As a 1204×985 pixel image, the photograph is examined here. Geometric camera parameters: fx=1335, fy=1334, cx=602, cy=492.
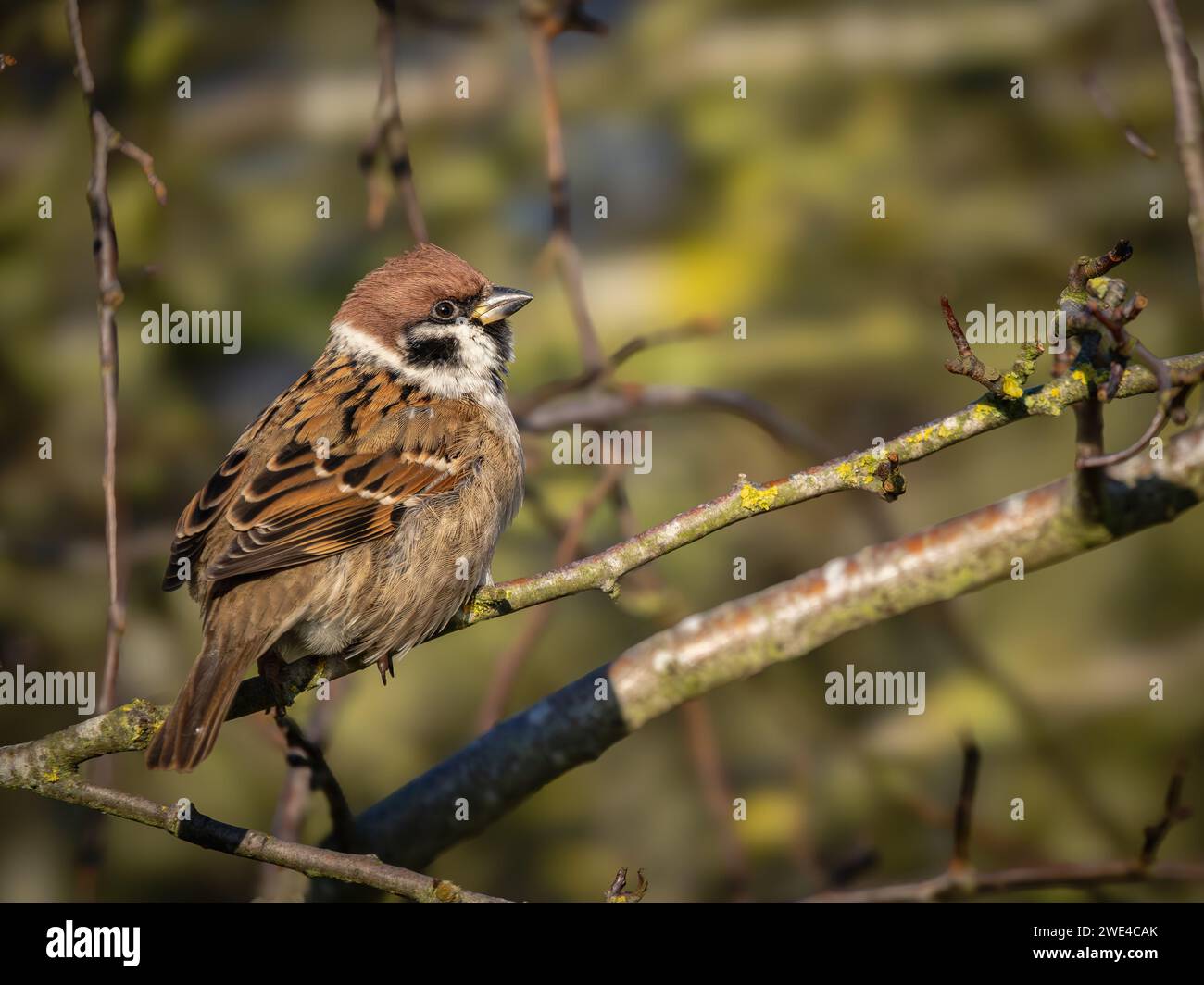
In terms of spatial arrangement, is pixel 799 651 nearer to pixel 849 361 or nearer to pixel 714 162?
pixel 849 361

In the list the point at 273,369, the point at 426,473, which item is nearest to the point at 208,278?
the point at 273,369

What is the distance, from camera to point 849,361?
6359mm

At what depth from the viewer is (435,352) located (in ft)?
14.3

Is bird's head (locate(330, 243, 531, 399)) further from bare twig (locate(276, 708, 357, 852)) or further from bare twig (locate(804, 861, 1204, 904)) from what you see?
bare twig (locate(804, 861, 1204, 904))

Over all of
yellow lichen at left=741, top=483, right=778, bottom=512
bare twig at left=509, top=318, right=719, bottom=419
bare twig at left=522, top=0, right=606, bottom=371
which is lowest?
yellow lichen at left=741, top=483, right=778, bottom=512

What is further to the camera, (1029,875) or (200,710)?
(1029,875)

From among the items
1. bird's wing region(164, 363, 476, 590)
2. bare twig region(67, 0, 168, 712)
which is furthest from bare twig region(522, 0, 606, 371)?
bare twig region(67, 0, 168, 712)

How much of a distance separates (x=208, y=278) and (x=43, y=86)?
3.93ft

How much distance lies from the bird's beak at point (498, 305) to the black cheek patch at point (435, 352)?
0.38 feet

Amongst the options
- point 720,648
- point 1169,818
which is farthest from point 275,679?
point 1169,818

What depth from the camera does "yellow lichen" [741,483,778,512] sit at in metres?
2.93

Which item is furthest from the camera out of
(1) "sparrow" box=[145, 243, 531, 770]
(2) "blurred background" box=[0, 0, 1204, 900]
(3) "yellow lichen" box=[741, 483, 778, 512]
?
(2) "blurred background" box=[0, 0, 1204, 900]

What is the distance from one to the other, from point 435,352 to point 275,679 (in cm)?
131

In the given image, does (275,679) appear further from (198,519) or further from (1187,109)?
(1187,109)
